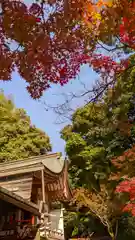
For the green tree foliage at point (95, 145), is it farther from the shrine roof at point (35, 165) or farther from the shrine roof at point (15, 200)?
the shrine roof at point (15, 200)

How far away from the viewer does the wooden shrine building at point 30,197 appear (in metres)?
8.16

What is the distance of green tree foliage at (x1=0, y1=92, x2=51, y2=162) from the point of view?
18.7 m

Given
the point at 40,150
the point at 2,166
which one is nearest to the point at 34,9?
the point at 2,166

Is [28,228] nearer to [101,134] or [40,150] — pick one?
[101,134]

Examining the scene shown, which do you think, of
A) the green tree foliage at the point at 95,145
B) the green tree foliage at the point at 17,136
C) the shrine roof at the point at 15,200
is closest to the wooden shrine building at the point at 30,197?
the shrine roof at the point at 15,200

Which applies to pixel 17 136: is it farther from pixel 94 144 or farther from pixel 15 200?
pixel 15 200

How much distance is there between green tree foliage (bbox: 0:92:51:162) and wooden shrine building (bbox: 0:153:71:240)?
524cm

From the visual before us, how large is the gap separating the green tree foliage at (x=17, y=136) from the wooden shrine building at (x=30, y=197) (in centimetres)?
524

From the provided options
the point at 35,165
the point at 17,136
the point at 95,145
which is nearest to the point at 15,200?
the point at 35,165

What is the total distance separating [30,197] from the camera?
385 inches

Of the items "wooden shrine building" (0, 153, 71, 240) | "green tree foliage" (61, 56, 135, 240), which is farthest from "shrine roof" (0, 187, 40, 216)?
"green tree foliage" (61, 56, 135, 240)

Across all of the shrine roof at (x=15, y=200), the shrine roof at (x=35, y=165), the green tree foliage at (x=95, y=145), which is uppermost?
the green tree foliage at (x=95, y=145)

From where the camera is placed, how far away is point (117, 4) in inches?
141

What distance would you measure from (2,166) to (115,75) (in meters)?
8.32
